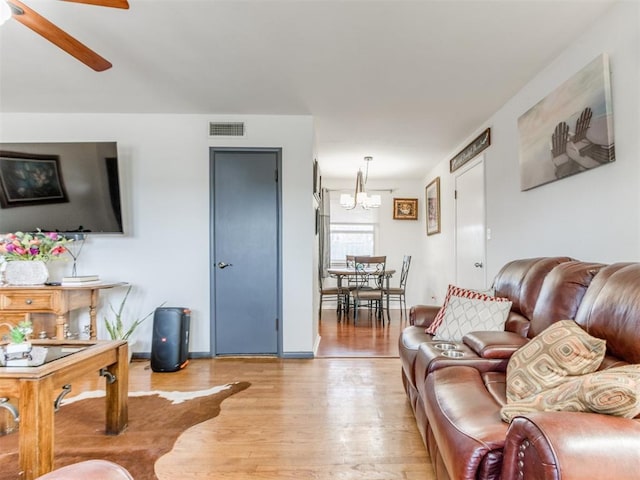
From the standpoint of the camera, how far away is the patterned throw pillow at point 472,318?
2.11 metres

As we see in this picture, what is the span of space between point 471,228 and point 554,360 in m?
2.91

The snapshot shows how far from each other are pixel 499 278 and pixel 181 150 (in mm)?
3066

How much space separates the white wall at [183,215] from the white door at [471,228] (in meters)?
1.82

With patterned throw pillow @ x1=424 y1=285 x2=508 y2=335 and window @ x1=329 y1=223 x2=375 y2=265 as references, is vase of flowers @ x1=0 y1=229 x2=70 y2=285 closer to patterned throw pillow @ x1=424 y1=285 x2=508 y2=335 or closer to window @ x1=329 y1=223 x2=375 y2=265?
patterned throw pillow @ x1=424 y1=285 x2=508 y2=335

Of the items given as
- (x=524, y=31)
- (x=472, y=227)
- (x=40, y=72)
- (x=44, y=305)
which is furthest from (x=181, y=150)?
(x=472, y=227)

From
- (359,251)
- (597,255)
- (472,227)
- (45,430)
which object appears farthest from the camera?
(359,251)

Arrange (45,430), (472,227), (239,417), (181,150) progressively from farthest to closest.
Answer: (472,227)
(181,150)
(239,417)
(45,430)

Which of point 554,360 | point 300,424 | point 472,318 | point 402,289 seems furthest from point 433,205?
point 554,360

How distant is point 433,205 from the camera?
5.60 meters

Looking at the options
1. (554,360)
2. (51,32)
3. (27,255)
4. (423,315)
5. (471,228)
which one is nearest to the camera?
(554,360)

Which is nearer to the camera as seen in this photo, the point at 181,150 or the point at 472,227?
the point at 181,150

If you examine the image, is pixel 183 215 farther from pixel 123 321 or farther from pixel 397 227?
pixel 397 227

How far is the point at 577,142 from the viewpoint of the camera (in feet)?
6.95

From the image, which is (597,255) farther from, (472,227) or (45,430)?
(45,430)
